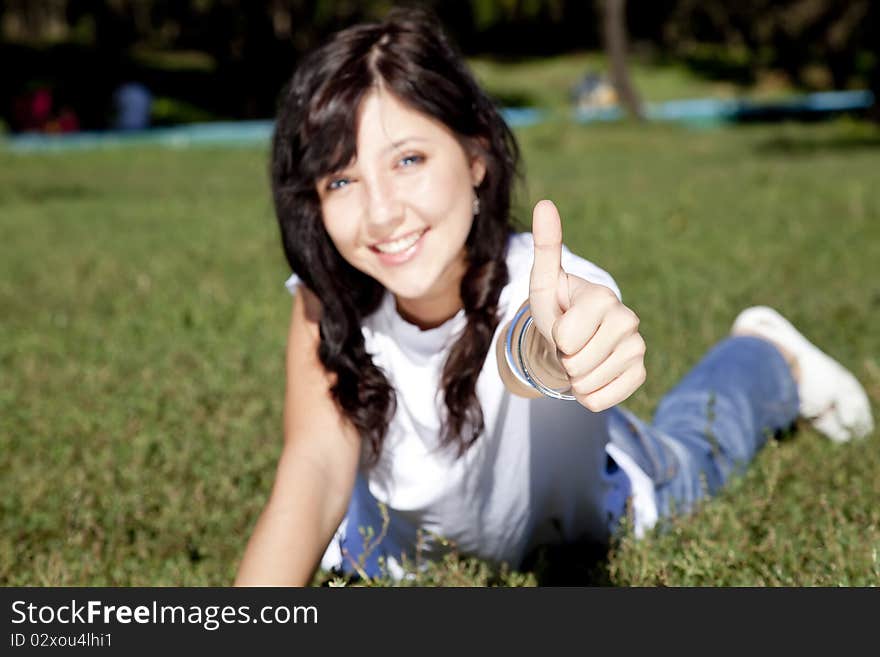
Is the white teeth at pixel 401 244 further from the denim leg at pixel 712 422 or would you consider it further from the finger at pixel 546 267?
the denim leg at pixel 712 422

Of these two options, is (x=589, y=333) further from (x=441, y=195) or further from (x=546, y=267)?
(x=441, y=195)

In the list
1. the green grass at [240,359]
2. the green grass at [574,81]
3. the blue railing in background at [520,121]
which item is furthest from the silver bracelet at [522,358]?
the green grass at [574,81]

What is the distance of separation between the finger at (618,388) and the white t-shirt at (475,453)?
797 mm

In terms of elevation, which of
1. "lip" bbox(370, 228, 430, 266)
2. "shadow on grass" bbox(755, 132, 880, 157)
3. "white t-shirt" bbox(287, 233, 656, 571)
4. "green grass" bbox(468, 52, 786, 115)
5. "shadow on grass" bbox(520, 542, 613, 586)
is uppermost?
"lip" bbox(370, 228, 430, 266)

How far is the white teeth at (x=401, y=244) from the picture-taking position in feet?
8.62

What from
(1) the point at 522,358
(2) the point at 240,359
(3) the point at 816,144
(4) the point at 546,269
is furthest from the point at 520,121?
(4) the point at 546,269

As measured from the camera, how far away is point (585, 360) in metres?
1.94

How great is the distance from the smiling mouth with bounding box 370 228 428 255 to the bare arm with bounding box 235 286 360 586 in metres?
0.40

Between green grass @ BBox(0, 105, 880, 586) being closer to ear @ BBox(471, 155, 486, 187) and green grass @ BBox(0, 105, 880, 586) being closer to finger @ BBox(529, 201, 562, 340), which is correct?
ear @ BBox(471, 155, 486, 187)

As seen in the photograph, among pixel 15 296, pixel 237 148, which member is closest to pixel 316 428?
pixel 15 296

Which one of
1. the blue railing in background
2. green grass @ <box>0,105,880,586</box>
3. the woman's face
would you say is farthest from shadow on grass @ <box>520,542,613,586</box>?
the blue railing in background

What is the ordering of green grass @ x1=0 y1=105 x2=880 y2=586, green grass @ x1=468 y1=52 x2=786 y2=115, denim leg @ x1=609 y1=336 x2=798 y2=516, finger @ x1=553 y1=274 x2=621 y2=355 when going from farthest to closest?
1. green grass @ x1=468 y1=52 x2=786 y2=115
2. denim leg @ x1=609 y1=336 x2=798 y2=516
3. green grass @ x1=0 y1=105 x2=880 y2=586
4. finger @ x1=553 y1=274 x2=621 y2=355

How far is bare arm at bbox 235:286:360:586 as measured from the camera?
8.11 ft
